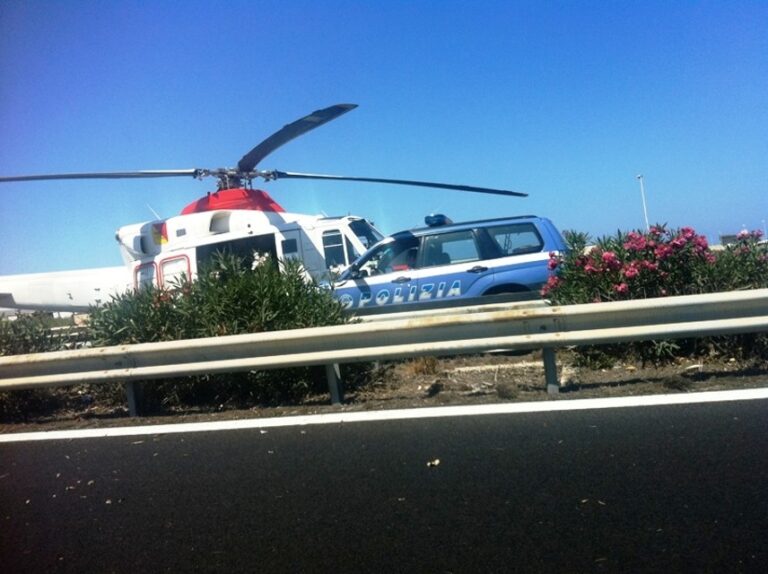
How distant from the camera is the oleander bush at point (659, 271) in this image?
6.71 meters

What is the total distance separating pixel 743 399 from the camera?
5.16 m

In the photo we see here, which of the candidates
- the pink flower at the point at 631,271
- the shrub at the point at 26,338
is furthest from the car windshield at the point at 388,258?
the shrub at the point at 26,338

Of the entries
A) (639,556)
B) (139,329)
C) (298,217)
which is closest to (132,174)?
(298,217)

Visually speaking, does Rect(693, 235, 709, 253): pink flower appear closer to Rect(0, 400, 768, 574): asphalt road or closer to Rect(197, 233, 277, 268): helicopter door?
Rect(0, 400, 768, 574): asphalt road

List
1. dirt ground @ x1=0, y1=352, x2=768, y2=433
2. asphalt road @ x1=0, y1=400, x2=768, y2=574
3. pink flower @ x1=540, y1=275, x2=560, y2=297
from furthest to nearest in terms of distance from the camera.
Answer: pink flower @ x1=540, y1=275, x2=560, y2=297 → dirt ground @ x1=0, y1=352, x2=768, y2=433 → asphalt road @ x1=0, y1=400, x2=768, y2=574

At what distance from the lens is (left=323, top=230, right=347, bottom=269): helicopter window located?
12.9m

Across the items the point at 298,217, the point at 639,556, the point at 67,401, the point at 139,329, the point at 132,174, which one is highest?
the point at 132,174

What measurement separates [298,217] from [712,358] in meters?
9.37

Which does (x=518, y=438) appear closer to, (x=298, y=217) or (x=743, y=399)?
(x=743, y=399)

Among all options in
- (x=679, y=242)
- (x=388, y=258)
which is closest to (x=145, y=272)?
(x=388, y=258)

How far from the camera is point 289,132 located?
11.4 metres

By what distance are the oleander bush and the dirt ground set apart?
0.22 m

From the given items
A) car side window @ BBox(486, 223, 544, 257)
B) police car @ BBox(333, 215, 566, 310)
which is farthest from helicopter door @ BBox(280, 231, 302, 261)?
car side window @ BBox(486, 223, 544, 257)

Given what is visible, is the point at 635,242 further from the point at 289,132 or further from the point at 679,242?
the point at 289,132
